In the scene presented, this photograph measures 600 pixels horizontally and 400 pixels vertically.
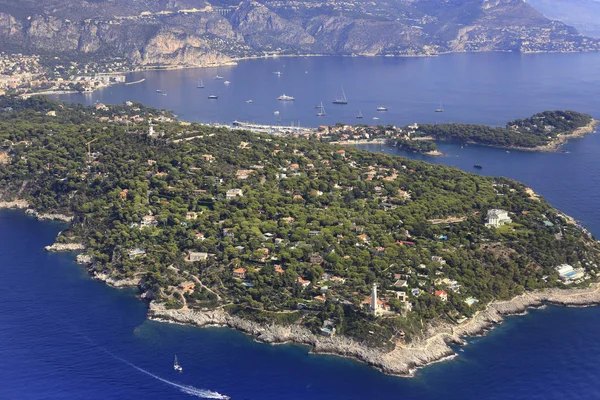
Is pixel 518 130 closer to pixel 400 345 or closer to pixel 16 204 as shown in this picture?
pixel 16 204

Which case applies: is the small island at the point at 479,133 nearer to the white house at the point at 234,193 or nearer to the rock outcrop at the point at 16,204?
the white house at the point at 234,193

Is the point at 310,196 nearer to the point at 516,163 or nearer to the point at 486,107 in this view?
the point at 516,163

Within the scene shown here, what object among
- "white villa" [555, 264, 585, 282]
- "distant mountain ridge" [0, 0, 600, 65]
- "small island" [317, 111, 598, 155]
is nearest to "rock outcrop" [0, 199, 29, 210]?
"small island" [317, 111, 598, 155]

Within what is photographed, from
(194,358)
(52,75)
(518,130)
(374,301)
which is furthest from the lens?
(52,75)

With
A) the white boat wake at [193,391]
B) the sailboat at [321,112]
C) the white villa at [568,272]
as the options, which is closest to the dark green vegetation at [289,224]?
the white villa at [568,272]

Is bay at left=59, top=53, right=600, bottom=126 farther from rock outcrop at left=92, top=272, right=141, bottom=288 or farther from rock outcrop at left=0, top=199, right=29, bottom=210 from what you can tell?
rock outcrop at left=92, top=272, right=141, bottom=288

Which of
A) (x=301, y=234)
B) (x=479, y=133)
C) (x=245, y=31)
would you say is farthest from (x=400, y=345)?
(x=245, y=31)
